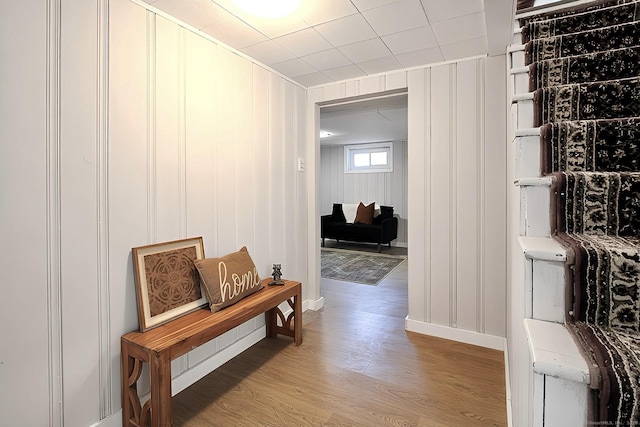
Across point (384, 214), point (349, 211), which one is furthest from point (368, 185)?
point (384, 214)

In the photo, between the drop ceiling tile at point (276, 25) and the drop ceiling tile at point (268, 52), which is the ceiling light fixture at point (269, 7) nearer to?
the drop ceiling tile at point (276, 25)

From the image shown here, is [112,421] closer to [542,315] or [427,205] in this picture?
[542,315]

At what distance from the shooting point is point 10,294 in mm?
1245

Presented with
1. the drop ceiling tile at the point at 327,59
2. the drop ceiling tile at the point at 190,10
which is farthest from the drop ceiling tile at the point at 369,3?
the drop ceiling tile at the point at 190,10

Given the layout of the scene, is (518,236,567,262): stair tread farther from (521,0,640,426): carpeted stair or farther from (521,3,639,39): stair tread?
(521,3,639,39): stair tread

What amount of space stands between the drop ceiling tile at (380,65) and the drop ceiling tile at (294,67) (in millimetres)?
435

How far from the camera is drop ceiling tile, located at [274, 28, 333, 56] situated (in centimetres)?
206

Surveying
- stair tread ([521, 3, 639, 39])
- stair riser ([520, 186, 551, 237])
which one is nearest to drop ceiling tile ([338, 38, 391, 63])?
stair tread ([521, 3, 639, 39])

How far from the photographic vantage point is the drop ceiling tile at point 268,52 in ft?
7.30

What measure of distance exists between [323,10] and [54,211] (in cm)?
172

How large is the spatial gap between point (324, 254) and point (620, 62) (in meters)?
5.08

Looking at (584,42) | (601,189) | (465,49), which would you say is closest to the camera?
(601,189)

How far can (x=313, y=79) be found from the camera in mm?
2920

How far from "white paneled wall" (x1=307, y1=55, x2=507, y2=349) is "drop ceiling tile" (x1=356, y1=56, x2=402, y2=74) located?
0.32ft
